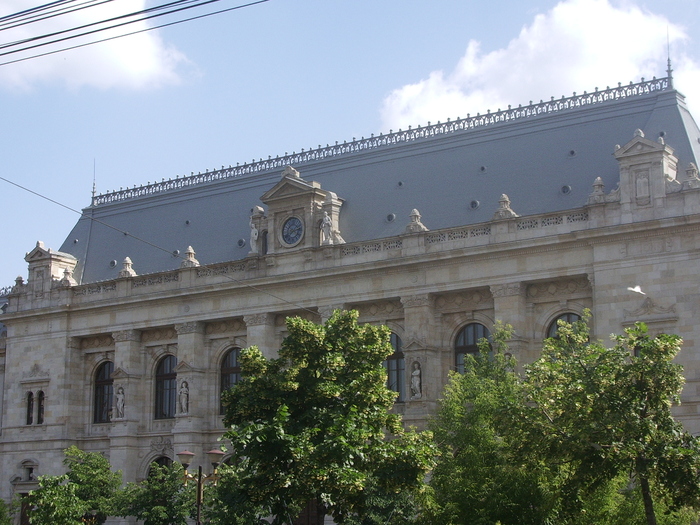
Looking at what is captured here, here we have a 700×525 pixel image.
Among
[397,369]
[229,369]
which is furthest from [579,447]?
[229,369]

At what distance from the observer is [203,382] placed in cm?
5412

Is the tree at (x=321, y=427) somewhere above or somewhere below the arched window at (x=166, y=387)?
below

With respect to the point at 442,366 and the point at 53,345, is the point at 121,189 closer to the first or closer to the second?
the point at 53,345

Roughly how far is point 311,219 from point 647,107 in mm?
16025

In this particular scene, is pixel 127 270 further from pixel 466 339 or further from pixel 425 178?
pixel 466 339

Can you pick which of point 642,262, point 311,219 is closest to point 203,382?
point 311,219

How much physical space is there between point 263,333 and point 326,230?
5.66 meters

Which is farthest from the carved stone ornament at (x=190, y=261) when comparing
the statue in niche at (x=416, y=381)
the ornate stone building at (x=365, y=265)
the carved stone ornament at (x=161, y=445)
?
the statue in niche at (x=416, y=381)

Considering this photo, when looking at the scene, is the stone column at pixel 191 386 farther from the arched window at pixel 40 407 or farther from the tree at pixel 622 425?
the tree at pixel 622 425

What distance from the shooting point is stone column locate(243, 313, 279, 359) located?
51750mm

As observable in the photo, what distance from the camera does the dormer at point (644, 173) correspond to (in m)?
42.5

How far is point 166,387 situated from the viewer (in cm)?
5638

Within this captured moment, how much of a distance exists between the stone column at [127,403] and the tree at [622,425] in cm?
3137

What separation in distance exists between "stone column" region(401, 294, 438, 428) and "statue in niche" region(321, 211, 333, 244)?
5.61 m
